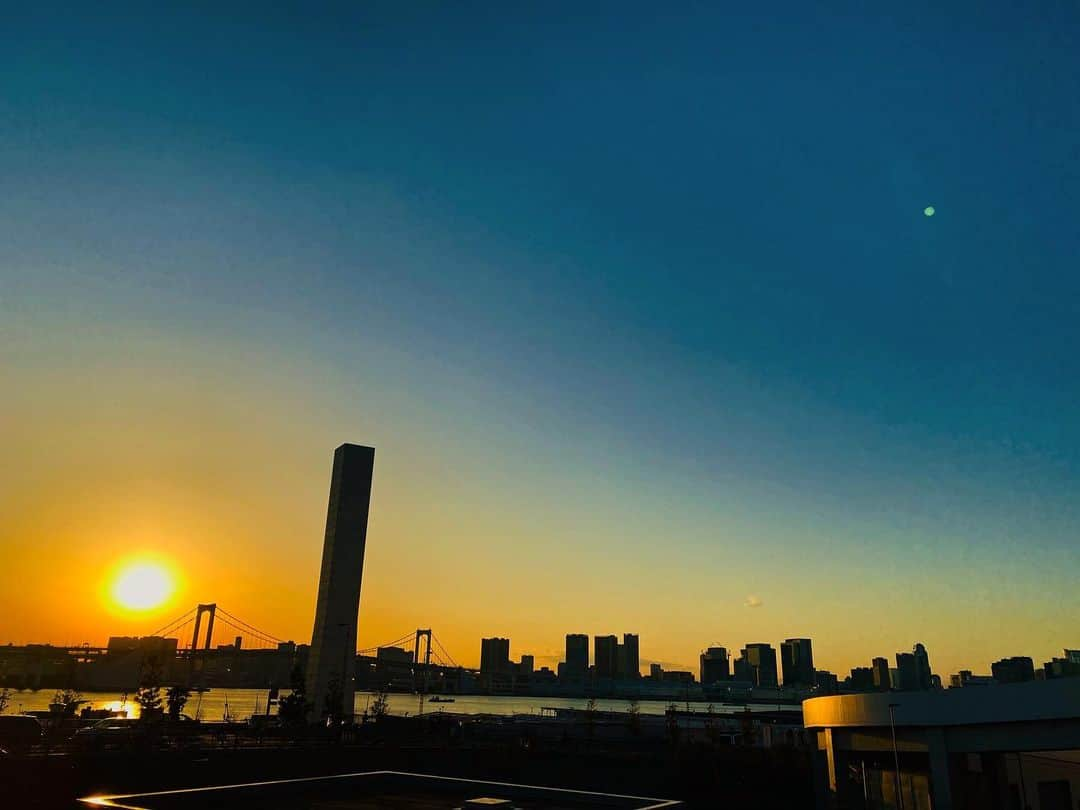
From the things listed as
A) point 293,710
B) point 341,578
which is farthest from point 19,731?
point 341,578

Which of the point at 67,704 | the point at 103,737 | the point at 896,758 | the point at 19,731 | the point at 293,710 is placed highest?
the point at 896,758

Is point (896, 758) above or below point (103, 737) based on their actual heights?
above

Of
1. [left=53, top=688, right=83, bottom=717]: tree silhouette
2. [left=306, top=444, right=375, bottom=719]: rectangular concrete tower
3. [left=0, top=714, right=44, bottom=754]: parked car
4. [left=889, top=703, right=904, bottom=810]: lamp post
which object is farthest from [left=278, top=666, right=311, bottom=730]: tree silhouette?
[left=889, top=703, right=904, bottom=810]: lamp post

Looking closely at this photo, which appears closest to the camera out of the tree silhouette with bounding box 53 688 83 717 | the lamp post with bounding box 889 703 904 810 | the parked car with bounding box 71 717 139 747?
the lamp post with bounding box 889 703 904 810

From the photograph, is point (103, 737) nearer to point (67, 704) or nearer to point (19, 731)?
point (19, 731)

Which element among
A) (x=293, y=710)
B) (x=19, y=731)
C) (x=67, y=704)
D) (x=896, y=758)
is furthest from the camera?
(x=67, y=704)

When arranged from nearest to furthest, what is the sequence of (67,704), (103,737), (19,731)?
(103,737) < (19,731) < (67,704)

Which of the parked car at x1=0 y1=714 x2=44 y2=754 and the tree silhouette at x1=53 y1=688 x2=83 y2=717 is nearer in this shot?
the parked car at x1=0 y1=714 x2=44 y2=754

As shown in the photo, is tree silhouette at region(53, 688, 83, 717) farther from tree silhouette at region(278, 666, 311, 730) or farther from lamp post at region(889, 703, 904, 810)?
lamp post at region(889, 703, 904, 810)
